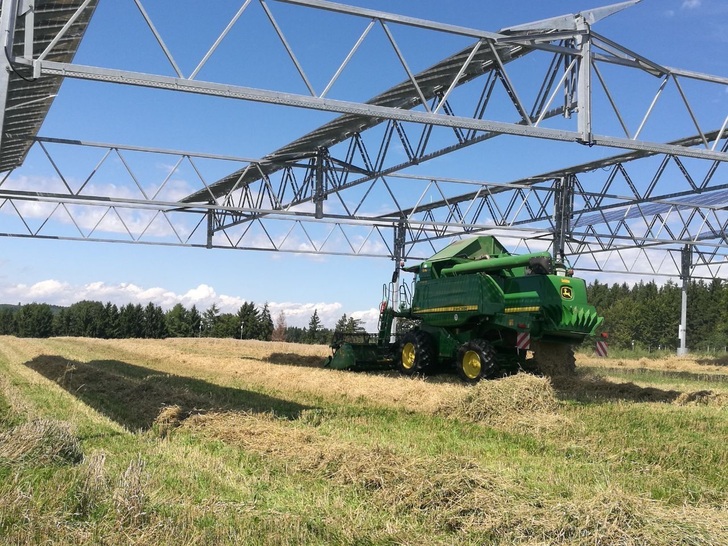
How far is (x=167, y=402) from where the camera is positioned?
11.7 meters

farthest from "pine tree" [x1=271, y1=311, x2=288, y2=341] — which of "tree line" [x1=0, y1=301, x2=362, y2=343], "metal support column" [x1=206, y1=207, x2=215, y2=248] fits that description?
"metal support column" [x1=206, y1=207, x2=215, y2=248]

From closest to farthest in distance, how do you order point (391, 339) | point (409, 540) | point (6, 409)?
point (409, 540) < point (6, 409) < point (391, 339)

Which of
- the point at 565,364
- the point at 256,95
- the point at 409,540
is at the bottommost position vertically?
the point at 409,540

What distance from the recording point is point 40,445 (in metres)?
6.90

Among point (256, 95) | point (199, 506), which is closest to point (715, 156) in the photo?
point (256, 95)

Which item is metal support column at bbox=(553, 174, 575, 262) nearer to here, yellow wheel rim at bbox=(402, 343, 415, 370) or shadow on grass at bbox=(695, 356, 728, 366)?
shadow on grass at bbox=(695, 356, 728, 366)

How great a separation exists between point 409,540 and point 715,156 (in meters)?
13.1

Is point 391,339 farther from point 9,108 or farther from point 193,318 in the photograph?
point 193,318

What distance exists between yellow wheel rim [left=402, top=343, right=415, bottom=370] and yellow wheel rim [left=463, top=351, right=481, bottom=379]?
2314mm

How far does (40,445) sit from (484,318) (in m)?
11.9

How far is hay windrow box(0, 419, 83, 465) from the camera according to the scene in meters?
6.67

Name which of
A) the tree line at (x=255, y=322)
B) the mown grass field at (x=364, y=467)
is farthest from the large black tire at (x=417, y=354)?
the tree line at (x=255, y=322)

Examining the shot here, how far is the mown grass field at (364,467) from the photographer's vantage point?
207 inches

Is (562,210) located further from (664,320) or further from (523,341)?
(664,320)
